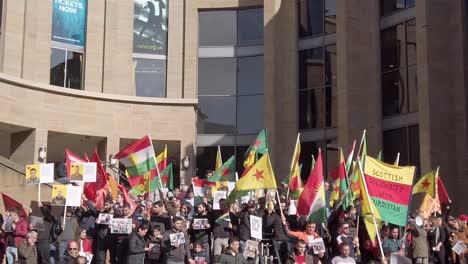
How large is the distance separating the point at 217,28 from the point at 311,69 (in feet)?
18.3

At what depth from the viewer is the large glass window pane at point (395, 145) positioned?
106ft

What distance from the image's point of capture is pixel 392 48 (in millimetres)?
33781

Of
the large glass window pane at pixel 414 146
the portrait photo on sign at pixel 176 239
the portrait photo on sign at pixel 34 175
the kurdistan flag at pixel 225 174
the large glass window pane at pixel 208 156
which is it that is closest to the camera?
the portrait photo on sign at pixel 176 239

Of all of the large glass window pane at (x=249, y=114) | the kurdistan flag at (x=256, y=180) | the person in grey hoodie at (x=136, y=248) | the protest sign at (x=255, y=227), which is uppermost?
the large glass window pane at (x=249, y=114)

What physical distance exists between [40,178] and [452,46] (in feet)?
59.5

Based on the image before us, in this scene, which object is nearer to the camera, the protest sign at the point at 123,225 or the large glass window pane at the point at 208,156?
the protest sign at the point at 123,225

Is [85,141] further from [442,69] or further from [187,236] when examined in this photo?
[187,236]

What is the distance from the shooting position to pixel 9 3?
34188 mm

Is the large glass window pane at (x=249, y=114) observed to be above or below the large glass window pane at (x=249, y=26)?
below

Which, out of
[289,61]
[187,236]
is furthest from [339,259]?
[289,61]

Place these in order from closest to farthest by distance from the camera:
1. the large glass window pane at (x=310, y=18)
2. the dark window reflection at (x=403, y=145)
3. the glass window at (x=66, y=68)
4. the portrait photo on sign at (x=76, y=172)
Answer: the portrait photo on sign at (x=76, y=172) < the dark window reflection at (x=403, y=145) < the glass window at (x=66, y=68) < the large glass window pane at (x=310, y=18)

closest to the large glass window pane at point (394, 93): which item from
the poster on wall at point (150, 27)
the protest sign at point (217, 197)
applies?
the poster on wall at point (150, 27)

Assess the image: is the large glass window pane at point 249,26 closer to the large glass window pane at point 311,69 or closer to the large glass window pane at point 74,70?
the large glass window pane at point 311,69

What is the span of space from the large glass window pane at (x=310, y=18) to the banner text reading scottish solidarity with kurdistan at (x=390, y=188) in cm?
2167
